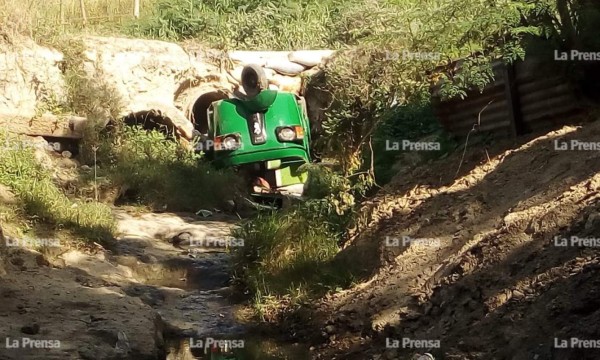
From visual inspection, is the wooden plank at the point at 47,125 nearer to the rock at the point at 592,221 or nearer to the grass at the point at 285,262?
the grass at the point at 285,262

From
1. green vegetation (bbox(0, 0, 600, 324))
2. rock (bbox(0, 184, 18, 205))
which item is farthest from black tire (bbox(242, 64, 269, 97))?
rock (bbox(0, 184, 18, 205))

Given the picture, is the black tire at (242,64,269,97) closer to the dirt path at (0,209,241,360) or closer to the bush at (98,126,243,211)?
the bush at (98,126,243,211)

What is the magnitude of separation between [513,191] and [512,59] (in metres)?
1.07

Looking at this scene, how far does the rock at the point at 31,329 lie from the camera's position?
229 inches

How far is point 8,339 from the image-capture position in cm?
555

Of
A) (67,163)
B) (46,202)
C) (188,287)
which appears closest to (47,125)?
(67,163)

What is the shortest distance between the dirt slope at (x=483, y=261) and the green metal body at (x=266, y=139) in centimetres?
370

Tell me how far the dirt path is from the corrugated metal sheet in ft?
9.21

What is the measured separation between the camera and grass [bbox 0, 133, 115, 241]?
8.88 metres

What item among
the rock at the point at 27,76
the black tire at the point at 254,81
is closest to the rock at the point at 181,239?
the black tire at the point at 254,81

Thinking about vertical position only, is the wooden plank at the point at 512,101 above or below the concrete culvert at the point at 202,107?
below

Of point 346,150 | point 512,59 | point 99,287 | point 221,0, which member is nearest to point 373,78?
point 346,150

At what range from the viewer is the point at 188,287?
27.9 feet

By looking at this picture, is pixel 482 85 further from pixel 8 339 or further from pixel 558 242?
pixel 8 339
